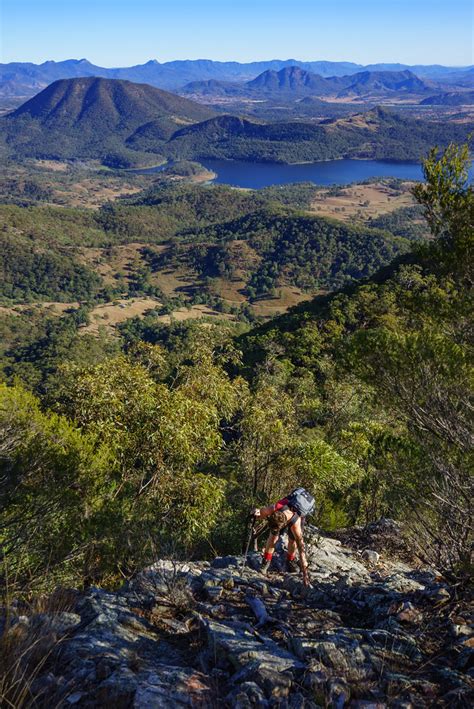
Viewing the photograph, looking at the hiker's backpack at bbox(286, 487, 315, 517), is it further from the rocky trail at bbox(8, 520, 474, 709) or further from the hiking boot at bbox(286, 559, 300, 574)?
the hiking boot at bbox(286, 559, 300, 574)

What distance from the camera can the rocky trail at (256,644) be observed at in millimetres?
4305

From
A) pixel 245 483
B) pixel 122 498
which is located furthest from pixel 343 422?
pixel 122 498

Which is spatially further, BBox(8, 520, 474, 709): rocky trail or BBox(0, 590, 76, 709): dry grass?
BBox(8, 520, 474, 709): rocky trail

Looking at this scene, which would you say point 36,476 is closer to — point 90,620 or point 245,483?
point 90,620

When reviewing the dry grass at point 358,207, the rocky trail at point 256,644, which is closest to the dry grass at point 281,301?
the dry grass at point 358,207

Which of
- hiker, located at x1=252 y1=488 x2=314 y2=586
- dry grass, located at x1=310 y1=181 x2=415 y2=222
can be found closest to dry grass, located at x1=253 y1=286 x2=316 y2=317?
dry grass, located at x1=310 y1=181 x2=415 y2=222

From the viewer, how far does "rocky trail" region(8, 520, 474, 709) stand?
4.30 meters

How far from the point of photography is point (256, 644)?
5.25 m

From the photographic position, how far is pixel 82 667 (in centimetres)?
453

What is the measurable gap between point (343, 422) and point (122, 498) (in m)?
9.10

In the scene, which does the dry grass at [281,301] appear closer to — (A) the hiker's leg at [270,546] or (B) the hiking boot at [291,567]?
(B) the hiking boot at [291,567]

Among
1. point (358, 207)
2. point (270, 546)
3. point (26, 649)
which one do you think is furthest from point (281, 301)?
point (26, 649)

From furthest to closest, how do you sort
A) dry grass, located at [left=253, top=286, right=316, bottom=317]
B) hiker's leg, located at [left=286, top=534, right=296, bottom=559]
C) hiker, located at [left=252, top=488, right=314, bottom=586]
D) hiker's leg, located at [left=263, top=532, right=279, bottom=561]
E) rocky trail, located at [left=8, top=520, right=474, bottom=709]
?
dry grass, located at [left=253, top=286, right=316, bottom=317] → hiker's leg, located at [left=286, top=534, right=296, bottom=559] → hiker's leg, located at [left=263, top=532, right=279, bottom=561] → hiker, located at [left=252, top=488, right=314, bottom=586] → rocky trail, located at [left=8, top=520, right=474, bottom=709]

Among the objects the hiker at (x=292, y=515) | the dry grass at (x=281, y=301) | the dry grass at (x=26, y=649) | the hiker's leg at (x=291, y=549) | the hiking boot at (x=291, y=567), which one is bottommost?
the dry grass at (x=281, y=301)
